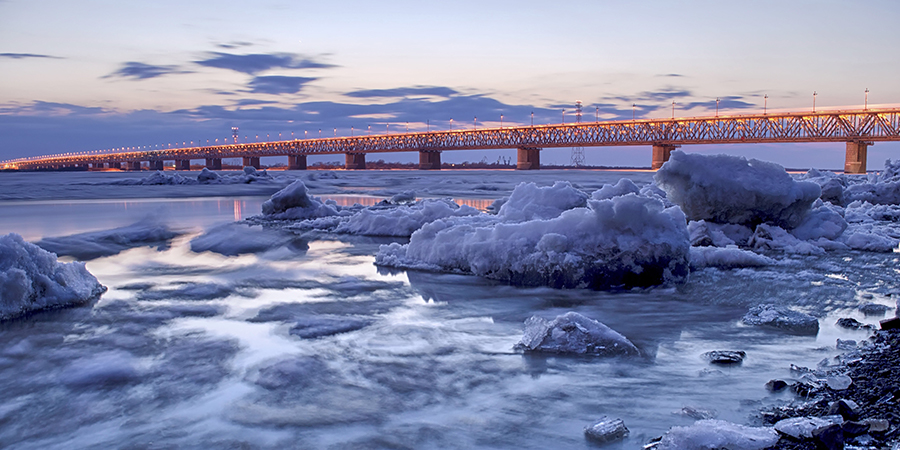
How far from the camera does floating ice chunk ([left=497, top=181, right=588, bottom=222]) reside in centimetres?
756

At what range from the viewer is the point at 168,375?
282 cm

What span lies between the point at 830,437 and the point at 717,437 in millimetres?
340

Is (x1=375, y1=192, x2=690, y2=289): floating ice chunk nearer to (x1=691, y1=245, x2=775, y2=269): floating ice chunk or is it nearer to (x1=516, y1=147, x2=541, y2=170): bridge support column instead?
(x1=691, y1=245, x2=775, y2=269): floating ice chunk

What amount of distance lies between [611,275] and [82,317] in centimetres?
407

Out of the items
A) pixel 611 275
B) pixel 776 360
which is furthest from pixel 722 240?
pixel 776 360

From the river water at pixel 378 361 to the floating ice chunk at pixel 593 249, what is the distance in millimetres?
267

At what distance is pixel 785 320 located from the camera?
12.1 ft

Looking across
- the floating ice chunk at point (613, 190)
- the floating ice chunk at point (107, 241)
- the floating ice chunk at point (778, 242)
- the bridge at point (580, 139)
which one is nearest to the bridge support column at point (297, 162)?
Result: the bridge at point (580, 139)

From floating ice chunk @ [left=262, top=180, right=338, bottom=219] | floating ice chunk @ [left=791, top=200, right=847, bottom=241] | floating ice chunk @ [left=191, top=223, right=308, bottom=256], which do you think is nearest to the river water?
floating ice chunk @ [left=191, top=223, right=308, bottom=256]

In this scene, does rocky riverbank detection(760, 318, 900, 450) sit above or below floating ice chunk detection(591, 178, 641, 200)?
below

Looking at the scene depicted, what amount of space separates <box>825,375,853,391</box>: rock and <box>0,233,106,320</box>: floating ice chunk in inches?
187

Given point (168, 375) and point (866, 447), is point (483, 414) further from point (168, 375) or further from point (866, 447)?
point (168, 375)

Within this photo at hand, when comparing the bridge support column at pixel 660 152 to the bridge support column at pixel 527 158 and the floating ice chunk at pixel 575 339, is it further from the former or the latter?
the floating ice chunk at pixel 575 339

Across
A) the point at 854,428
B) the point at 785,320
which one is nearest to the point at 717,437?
the point at 854,428
